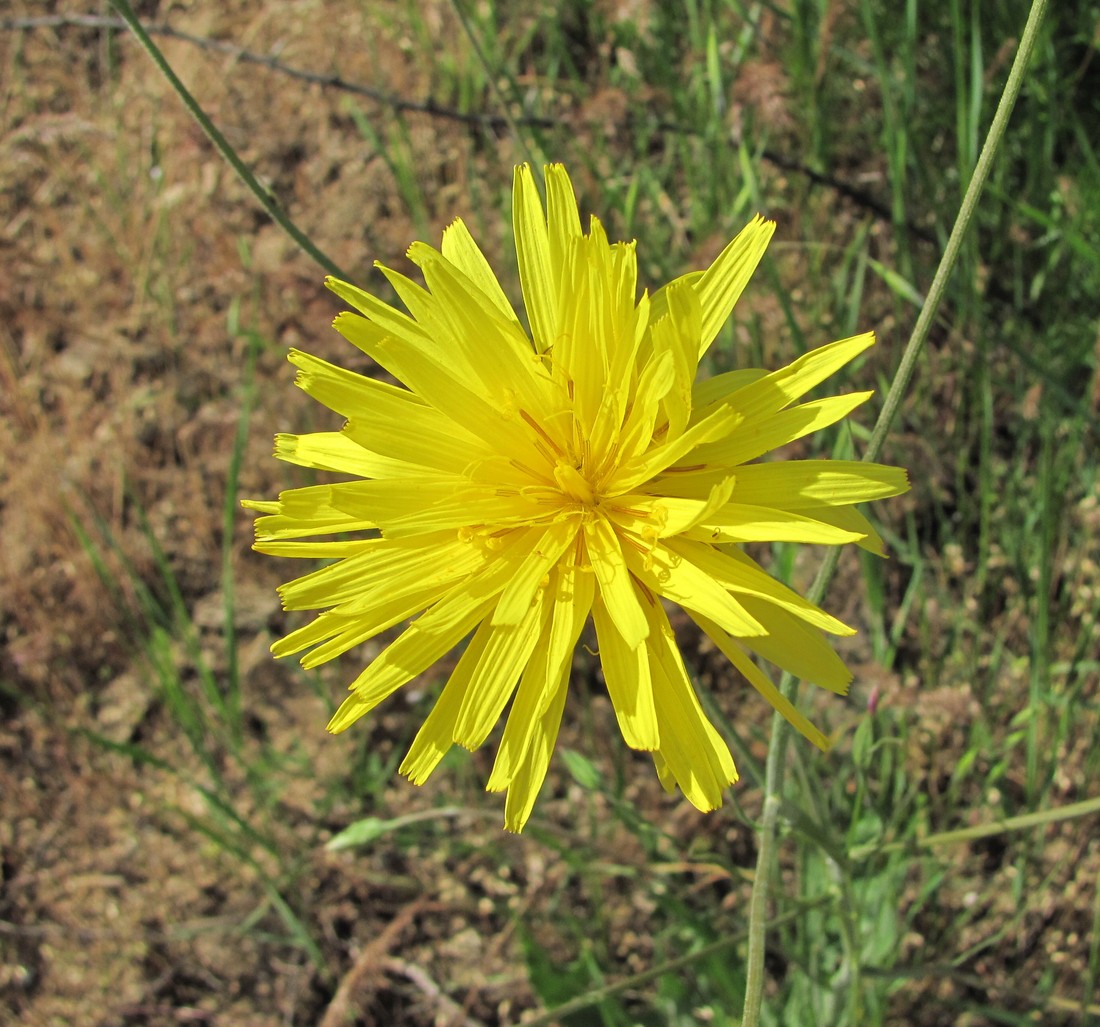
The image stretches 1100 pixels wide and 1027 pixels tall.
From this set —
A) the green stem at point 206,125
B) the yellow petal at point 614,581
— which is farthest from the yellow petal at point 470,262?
the yellow petal at point 614,581

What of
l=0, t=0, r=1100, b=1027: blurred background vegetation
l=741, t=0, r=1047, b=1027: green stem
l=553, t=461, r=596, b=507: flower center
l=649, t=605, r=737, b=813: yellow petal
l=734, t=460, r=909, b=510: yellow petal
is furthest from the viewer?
l=0, t=0, r=1100, b=1027: blurred background vegetation

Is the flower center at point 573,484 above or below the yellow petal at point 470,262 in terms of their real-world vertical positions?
below

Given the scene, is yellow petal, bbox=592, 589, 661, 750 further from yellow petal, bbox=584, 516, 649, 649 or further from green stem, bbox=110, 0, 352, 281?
green stem, bbox=110, 0, 352, 281

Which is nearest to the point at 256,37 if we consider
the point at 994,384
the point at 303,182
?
the point at 303,182

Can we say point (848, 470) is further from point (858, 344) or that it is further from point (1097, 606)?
point (1097, 606)

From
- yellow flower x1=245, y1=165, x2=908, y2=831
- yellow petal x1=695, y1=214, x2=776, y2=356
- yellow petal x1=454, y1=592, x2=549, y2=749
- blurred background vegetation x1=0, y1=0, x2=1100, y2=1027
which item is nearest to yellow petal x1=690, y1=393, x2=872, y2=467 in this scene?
yellow flower x1=245, y1=165, x2=908, y2=831

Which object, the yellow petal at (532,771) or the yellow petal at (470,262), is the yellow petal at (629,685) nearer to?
the yellow petal at (532,771)
